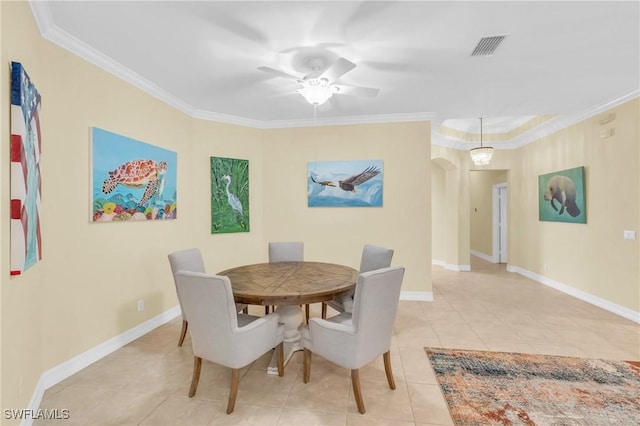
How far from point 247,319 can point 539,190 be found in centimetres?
561

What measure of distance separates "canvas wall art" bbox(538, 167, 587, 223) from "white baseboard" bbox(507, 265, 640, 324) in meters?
1.07

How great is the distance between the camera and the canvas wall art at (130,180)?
Result: 8.70 ft

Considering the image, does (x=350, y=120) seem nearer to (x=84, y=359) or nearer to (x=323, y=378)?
(x=323, y=378)

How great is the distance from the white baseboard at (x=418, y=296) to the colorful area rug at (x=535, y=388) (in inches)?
62.3

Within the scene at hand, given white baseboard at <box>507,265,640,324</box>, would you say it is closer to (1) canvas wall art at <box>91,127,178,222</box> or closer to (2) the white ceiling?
(2) the white ceiling

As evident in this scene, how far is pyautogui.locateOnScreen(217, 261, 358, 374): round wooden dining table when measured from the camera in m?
2.13

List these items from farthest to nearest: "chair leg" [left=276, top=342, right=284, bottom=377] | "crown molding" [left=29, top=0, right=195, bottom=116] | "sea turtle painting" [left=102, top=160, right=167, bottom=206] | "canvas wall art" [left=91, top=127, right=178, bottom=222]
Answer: "sea turtle painting" [left=102, top=160, right=167, bottom=206]
"canvas wall art" [left=91, top=127, right=178, bottom=222]
"chair leg" [left=276, top=342, right=284, bottom=377]
"crown molding" [left=29, top=0, right=195, bottom=116]

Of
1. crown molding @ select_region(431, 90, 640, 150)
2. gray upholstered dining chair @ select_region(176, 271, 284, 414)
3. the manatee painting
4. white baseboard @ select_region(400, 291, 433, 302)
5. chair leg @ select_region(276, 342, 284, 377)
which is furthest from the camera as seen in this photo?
the manatee painting

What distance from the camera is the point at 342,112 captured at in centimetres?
421

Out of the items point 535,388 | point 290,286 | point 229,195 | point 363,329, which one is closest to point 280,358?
point 290,286

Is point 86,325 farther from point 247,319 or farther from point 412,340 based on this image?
point 412,340

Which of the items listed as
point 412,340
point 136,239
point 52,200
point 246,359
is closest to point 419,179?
point 412,340

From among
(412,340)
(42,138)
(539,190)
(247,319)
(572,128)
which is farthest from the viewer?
(539,190)

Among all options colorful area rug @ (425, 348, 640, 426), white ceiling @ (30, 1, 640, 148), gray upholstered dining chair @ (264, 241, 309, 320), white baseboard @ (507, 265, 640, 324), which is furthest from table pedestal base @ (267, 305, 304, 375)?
white baseboard @ (507, 265, 640, 324)
